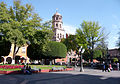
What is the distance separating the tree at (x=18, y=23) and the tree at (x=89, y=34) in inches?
752

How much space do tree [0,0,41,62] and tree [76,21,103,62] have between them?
19109mm

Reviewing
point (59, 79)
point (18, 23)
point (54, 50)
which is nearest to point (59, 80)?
point (59, 79)

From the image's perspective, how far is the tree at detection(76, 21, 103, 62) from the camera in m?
38.1

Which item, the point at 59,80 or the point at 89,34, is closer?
the point at 59,80

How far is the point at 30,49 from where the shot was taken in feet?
91.5

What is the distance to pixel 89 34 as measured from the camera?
3822 cm

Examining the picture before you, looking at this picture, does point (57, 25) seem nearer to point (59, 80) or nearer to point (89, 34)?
point (89, 34)

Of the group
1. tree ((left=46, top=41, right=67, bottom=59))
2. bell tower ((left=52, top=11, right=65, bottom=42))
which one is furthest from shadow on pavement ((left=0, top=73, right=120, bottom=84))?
bell tower ((left=52, top=11, right=65, bottom=42))

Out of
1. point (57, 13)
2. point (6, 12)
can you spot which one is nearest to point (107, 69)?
point (6, 12)

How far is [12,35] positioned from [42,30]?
5.51m

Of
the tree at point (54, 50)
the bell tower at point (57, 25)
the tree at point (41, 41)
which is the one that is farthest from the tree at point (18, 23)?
the bell tower at point (57, 25)

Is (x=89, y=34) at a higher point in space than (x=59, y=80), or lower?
higher

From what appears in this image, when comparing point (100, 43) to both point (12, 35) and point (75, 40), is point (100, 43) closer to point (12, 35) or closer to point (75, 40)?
point (75, 40)

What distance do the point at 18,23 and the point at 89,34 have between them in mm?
24385
